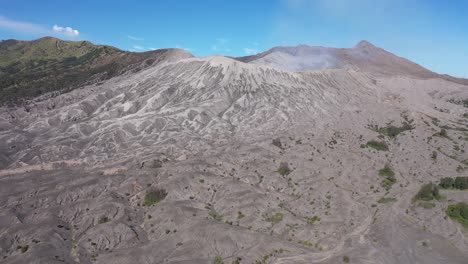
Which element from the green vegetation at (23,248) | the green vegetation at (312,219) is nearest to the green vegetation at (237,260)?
the green vegetation at (312,219)

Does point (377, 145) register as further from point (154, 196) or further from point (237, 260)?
point (237, 260)

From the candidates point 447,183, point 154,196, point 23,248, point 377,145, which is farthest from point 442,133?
point 23,248

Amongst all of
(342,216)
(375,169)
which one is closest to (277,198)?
(342,216)

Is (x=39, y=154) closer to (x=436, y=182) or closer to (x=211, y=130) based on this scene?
(x=211, y=130)

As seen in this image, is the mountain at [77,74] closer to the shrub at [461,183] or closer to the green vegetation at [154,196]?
the green vegetation at [154,196]

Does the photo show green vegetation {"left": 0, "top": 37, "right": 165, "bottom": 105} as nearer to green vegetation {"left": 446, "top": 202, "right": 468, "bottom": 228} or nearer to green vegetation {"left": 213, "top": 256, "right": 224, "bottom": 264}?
green vegetation {"left": 213, "top": 256, "right": 224, "bottom": 264}

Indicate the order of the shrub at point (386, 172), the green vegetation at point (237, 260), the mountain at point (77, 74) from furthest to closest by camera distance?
the mountain at point (77, 74) < the shrub at point (386, 172) < the green vegetation at point (237, 260)

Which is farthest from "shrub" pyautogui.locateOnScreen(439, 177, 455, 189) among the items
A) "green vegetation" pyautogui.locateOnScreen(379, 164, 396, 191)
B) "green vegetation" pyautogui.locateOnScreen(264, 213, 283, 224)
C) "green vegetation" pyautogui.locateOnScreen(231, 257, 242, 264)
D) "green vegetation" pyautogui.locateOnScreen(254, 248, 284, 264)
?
"green vegetation" pyautogui.locateOnScreen(231, 257, 242, 264)
